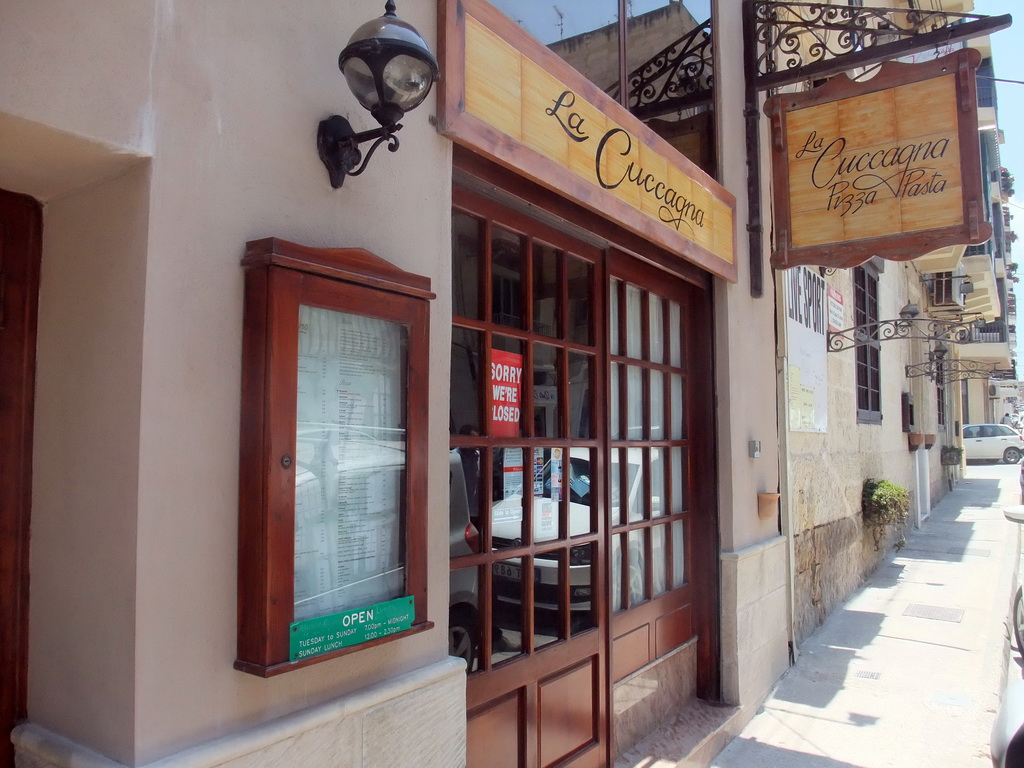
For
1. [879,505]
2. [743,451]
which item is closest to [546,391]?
[743,451]

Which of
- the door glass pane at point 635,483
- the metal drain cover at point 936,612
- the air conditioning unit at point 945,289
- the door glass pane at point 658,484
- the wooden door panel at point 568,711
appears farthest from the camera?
the air conditioning unit at point 945,289

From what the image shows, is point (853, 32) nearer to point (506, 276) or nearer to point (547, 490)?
point (506, 276)

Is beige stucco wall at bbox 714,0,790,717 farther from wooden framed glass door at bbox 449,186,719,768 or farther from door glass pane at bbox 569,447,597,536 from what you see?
door glass pane at bbox 569,447,597,536

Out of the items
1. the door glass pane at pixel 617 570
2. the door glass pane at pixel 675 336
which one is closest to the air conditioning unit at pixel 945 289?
the door glass pane at pixel 675 336

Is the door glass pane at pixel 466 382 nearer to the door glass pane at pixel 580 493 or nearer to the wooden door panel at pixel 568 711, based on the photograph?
the door glass pane at pixel 580 493

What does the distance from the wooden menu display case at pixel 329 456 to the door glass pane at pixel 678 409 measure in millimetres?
2928

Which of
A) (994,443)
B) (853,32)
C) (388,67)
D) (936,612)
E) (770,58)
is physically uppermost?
(770,58)

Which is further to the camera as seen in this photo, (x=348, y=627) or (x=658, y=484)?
(x=658, y=484)

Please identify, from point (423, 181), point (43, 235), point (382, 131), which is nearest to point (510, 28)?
point (423, 181)

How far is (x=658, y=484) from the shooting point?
15.5 ft

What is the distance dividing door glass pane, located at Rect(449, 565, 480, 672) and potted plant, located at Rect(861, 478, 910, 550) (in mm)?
7331

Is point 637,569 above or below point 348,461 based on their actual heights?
below

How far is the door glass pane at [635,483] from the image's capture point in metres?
4.39

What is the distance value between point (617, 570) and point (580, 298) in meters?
1.51
